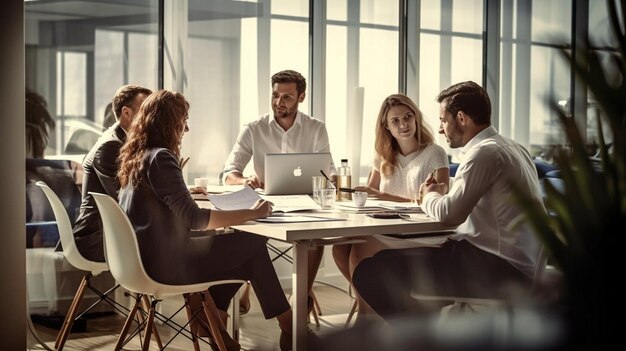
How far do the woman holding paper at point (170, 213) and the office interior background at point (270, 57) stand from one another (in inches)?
64.6

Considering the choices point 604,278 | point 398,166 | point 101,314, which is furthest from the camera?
point 101,314

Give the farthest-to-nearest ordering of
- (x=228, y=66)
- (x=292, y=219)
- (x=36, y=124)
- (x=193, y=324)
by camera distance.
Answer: (x=228, y=66) → (x=36, y=124) → (x=193, y=324) → (x=292, y=219)

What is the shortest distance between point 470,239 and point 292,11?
12.0 feet

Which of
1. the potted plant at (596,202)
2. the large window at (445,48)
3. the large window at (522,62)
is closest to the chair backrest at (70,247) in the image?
the potted plant at (596,202)

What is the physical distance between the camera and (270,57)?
643cm

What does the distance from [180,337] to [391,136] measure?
1.63m

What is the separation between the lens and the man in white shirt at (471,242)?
329cm

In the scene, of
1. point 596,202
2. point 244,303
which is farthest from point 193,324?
point 596,202

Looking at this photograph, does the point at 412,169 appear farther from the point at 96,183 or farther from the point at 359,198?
the point at 96,183

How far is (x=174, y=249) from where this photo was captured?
3.38 meters

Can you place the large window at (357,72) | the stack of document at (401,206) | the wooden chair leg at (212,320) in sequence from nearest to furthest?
the wooden chair leg at (212,320), the stack of document at (401,206), the large window at (357,72)

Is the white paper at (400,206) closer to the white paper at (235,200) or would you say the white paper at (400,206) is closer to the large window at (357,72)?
the white paper at (235,200)

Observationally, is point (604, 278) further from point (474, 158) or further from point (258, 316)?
point (258, 316)

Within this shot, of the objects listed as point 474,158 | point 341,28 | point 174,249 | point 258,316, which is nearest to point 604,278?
point 474,158
